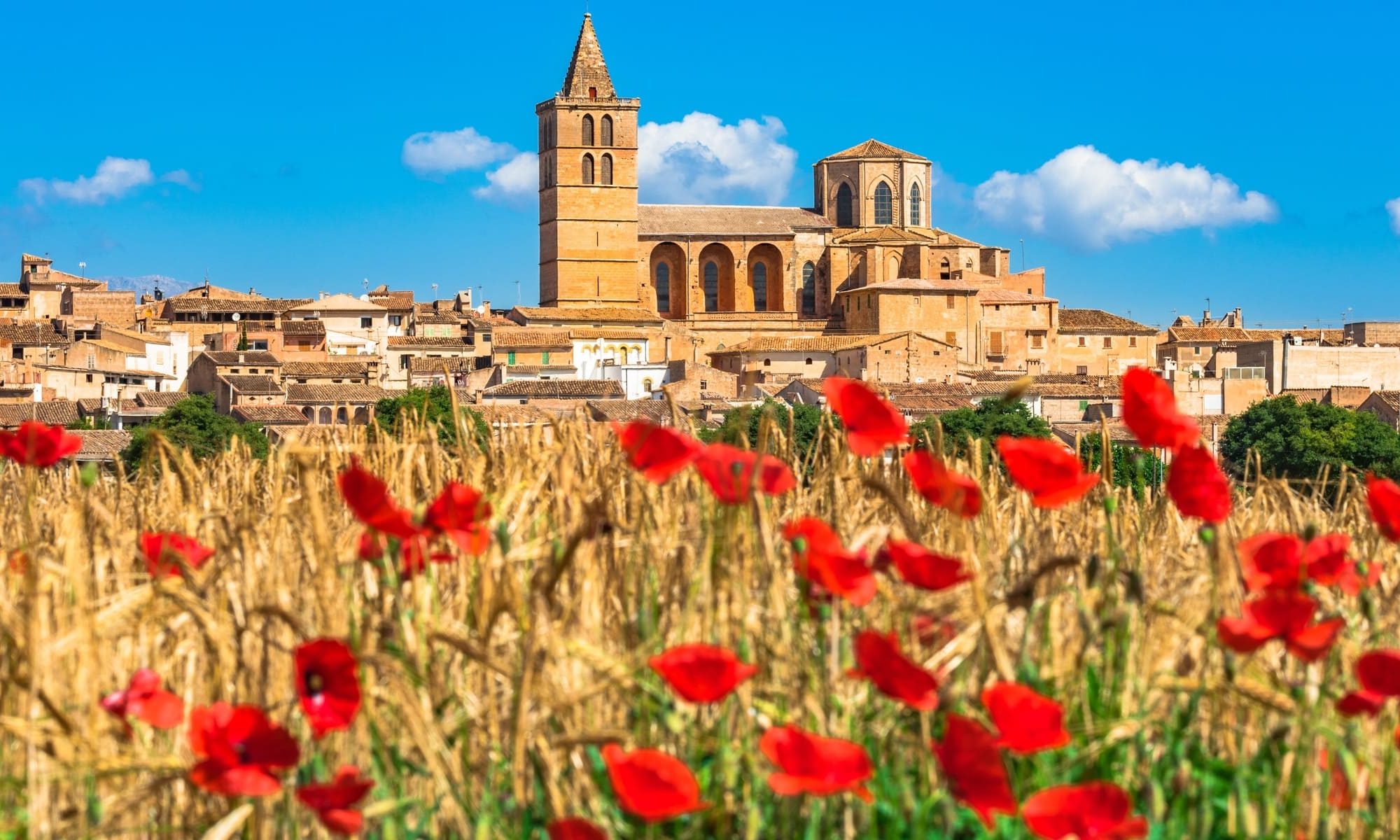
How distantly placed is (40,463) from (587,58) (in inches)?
2517

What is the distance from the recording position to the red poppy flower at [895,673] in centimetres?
201

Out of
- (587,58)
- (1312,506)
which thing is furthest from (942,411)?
(1312,506)

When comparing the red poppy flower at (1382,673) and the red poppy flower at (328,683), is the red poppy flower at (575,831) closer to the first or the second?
the red poppy flower at (328,683)

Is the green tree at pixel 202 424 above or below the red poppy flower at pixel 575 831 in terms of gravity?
below

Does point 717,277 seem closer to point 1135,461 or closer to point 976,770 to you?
point 1135,461

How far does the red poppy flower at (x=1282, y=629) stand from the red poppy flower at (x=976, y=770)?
346 mm

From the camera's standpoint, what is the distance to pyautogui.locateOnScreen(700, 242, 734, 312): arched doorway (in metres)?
66.1

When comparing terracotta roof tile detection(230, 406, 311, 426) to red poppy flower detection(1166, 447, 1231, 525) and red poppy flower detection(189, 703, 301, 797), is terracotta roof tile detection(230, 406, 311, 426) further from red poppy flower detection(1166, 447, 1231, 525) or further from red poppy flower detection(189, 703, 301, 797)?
red poppy flower detection(189, 703, 301, 797)

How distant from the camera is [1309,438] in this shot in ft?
124

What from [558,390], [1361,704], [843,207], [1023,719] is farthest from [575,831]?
[843,207]

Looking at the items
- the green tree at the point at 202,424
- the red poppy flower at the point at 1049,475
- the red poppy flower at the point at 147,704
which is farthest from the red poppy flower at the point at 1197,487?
the green tree at the point at 202,424

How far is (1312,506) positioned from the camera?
→ 4.00 meters

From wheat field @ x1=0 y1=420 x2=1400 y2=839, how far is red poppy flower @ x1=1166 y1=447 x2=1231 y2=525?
0.08 meters

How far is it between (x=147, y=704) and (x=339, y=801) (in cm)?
32
